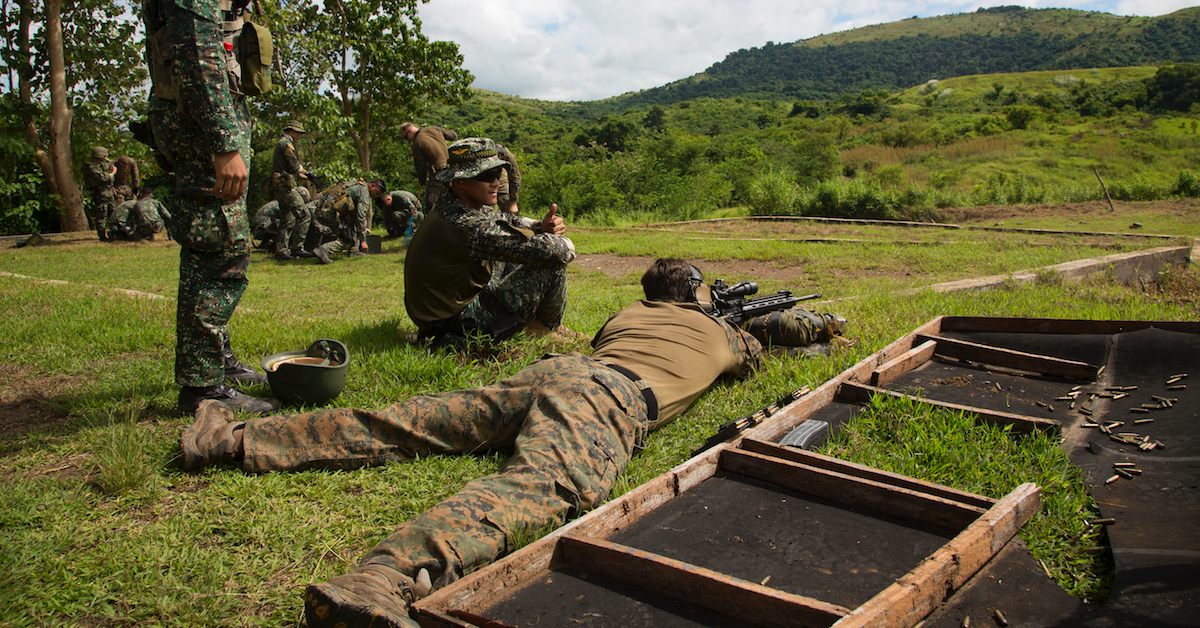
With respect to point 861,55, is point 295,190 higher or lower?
lower

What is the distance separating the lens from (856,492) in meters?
2.28

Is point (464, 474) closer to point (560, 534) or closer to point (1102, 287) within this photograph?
point (560, 534)

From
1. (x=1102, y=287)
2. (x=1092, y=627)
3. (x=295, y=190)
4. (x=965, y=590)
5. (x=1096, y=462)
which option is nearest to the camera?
(x=1092, y=627)

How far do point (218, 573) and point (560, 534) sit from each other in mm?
1023

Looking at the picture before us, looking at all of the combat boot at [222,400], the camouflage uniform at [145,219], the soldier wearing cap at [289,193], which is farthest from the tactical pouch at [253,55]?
the camouflage uniform at [145,219]

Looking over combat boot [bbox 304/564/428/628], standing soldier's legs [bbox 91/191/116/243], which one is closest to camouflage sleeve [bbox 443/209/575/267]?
combat boot [bbox 304/564/428/628]

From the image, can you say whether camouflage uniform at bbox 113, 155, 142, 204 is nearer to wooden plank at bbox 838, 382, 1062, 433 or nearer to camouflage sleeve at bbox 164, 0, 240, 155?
camouflage sleeve at bbox 164, 0, 240, 155

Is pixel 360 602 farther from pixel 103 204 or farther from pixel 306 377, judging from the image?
pixel 103 204

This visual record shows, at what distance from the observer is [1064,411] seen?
3.13m

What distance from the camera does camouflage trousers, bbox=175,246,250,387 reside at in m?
3.10

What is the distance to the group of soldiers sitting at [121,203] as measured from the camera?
44.2ft

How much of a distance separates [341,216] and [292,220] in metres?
0.78

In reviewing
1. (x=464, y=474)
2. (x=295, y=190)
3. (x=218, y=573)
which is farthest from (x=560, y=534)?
(x=295, y=190)


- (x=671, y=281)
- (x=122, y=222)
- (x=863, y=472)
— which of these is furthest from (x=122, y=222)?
(x=863, y=472)
